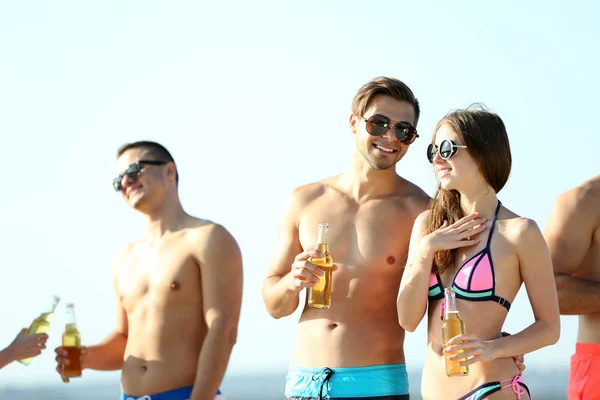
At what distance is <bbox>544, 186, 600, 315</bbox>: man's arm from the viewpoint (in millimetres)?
5969

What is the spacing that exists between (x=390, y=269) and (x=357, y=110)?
0.97m

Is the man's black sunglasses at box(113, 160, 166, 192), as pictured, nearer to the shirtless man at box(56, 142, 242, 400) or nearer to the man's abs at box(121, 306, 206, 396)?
the shirtless man at box(56, 142, 242, 400)

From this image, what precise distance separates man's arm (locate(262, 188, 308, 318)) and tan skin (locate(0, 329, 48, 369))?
1.92 metres

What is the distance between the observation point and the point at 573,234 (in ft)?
20.0

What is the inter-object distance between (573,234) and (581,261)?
16 cm

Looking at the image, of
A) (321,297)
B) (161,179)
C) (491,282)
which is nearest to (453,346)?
(491,282)

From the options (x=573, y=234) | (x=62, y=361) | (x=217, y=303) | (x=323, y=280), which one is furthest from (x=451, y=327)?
(x=62, y=361)

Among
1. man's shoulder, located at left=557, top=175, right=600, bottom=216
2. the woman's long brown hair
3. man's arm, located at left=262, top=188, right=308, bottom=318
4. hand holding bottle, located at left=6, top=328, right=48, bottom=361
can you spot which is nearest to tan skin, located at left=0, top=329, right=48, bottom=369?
hand holding bottle, located at left=6, top=328, right=48, bottom=361

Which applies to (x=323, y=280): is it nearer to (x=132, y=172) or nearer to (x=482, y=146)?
(x=482, y=146)

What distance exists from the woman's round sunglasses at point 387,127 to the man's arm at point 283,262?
66 cm

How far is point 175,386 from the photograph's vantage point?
6926mm

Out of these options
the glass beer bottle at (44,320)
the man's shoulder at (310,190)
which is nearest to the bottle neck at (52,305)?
the glass beer bottle at (44,320)

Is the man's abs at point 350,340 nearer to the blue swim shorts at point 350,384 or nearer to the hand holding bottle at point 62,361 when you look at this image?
the blue swim shorts at point 350,384

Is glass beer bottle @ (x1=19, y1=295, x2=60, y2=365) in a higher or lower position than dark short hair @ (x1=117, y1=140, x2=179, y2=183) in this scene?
lower
